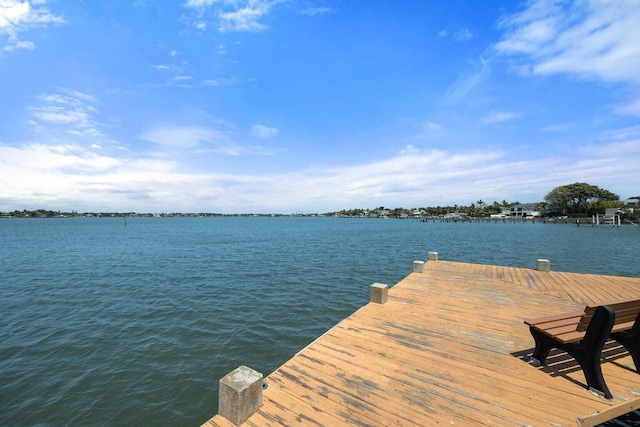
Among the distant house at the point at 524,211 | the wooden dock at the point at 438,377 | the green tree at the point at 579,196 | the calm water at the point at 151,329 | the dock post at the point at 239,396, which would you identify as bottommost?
the calm water at the point at 151,329

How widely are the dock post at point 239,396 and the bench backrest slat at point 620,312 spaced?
552 cm

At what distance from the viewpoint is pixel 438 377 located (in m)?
5.04

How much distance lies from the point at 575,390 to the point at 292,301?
34.3 feet

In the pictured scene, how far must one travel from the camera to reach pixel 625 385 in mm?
4566

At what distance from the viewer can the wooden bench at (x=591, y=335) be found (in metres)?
4.23

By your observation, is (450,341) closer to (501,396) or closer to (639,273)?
(501,396)

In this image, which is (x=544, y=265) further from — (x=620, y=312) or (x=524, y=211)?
(x=524, y=211)

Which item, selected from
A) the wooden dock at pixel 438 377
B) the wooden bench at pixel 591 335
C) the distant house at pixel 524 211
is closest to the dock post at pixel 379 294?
the wooden dock at pixel 438 377


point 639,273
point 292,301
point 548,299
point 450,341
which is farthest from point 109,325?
point 639,273

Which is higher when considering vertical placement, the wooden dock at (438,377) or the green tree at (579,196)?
the green tree at (579,196)

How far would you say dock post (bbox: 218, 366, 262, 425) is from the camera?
3988 millimetres

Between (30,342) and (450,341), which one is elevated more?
(450,341)

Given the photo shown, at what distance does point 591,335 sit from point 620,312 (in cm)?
106

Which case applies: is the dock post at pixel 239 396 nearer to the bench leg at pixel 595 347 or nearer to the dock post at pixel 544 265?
the bench leg at pixel 595 347
